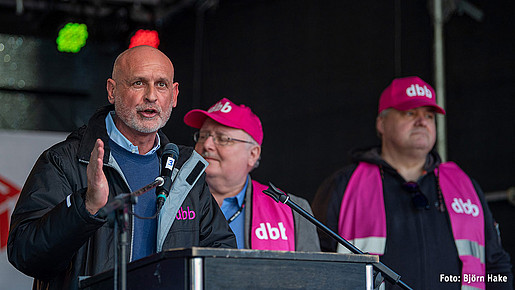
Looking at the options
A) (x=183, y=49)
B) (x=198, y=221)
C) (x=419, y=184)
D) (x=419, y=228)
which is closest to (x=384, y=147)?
(x=419, y=184)

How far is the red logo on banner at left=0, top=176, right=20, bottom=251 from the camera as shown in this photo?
15.9 feet

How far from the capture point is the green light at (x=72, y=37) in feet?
21.5

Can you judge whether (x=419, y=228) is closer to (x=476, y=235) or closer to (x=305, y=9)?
(x=476, y=235)

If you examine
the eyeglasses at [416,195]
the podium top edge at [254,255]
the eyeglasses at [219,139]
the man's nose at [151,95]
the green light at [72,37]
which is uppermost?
the green light at [72,37]

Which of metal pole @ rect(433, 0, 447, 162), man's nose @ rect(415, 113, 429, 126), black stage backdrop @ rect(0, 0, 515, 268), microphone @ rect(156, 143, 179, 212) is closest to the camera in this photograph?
microphone @ rect(156, 143, 179, 212)

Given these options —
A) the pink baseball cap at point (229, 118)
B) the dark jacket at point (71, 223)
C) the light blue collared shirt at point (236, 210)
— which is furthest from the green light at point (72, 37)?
the dark jacket at point (71, 223)

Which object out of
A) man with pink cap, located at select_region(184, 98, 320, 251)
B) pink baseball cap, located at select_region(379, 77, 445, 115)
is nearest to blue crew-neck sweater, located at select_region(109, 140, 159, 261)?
man with pink cap, located at select_region(184, 98, 320, 251)

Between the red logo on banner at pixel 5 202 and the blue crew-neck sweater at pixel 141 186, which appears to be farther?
the red logo on banner at pixel 5 202

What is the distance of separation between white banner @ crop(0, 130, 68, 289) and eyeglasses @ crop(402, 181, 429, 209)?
264 cm

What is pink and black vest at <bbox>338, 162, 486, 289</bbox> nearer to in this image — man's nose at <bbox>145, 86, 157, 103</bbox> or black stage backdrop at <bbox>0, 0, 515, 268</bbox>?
black stage backdrop at <bbox>0, 0, 515, 268</bbox>

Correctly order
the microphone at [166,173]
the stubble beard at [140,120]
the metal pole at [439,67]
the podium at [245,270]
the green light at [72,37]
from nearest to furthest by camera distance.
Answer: the podium at [245,270]
the microphone at [166,173]
the stubble beard at [140,120]
the metal pole at [439,67]
the green light at [72,37]

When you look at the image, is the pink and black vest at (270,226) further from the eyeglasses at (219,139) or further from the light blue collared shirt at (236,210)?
the eyeglasses at (219,139)

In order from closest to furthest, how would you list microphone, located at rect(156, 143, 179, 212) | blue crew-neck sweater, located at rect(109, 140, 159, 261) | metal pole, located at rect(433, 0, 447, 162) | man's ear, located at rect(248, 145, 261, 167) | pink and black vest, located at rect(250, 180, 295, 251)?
microphone, located at rect(156, 143, 179, 212) < blue crew-neck sweater, located at rect(109, 140, 159, 261) < pink and black vest, located at rect(250, 180, 295, 251) < man's ear, located at rect(248, 145, 261, 167) < metal pole, located at rect(433, 0, 447, 162)

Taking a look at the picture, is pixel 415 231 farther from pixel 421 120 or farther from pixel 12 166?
pixel 12 166
